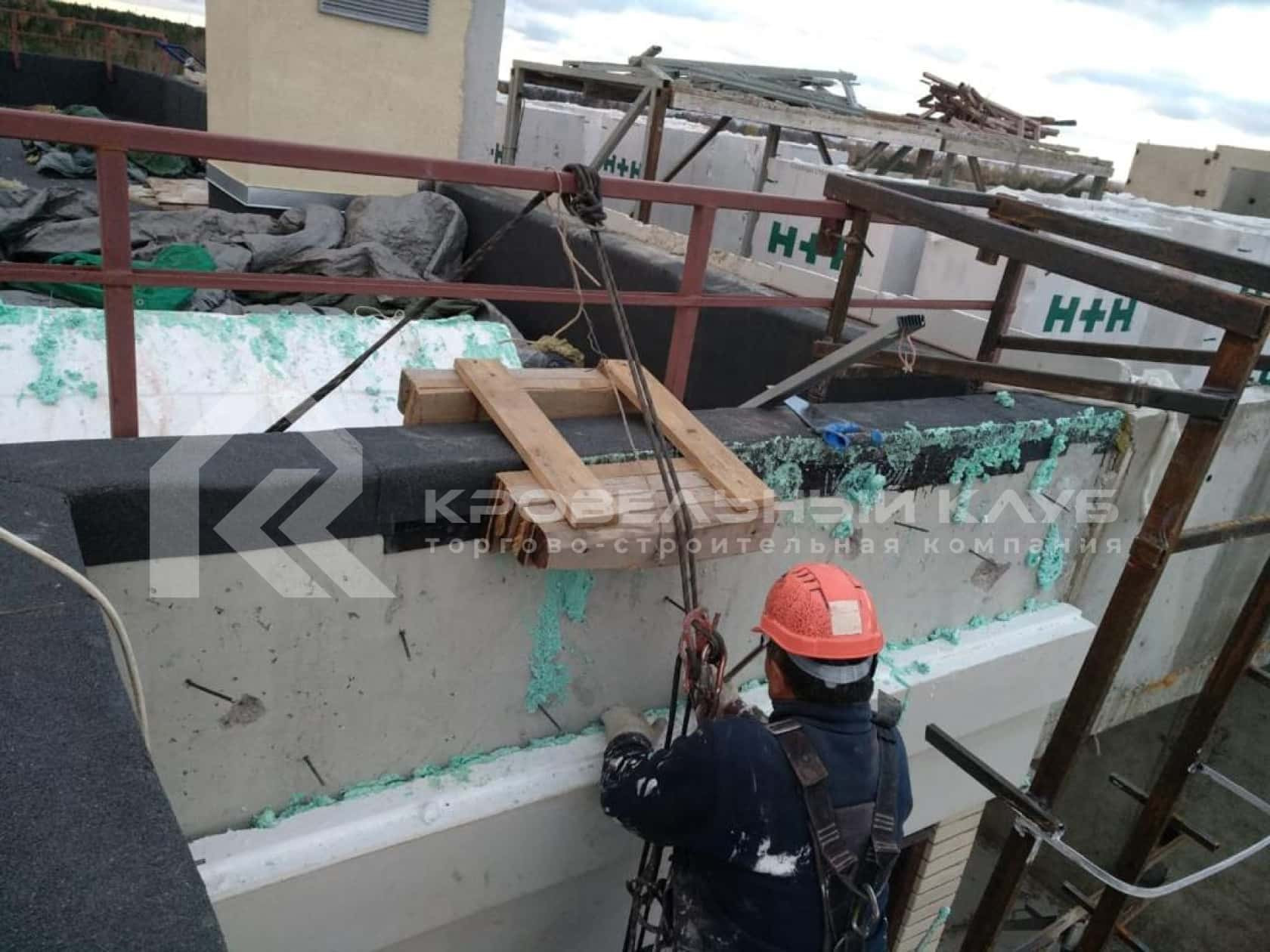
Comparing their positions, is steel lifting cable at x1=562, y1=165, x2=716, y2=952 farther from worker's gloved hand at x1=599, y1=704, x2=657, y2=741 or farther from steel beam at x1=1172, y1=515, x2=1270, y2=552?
steel beam at x1=1172, y1=515, x2=1270, y2=552

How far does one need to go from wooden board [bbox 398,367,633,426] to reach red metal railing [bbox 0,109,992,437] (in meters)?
0.27

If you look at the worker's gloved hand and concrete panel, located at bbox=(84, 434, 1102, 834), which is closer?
concrete panel, located at bbox=(84, 434, 1102, 834)

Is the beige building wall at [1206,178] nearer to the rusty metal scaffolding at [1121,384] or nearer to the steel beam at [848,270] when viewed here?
the rusty metal scaffolding at [1121,384]

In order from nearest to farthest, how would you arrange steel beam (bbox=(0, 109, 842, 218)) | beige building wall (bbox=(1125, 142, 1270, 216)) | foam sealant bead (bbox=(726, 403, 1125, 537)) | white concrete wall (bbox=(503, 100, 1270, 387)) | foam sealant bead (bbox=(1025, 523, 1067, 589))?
1. steel beam (bbox=(0, 109, 842, 218))
2. foam sealant bead (bbox=(726, 403, 1125, 537))
3. foam sealant bead (bbox=(1025, 523, 1067, 589))
4. white concrete wall (bbox=(503, 100, 1270, 387))
5. beige building wall (bbox=(1125, 142, 1270, 216))

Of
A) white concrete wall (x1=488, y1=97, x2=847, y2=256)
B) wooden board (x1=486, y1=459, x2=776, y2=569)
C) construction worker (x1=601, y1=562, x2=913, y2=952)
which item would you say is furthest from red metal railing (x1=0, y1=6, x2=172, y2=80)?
construction worker (x1=601, y1=562, x2=913, y2=952)

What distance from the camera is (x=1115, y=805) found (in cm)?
913

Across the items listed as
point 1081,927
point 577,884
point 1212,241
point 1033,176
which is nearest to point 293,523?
point 577,884

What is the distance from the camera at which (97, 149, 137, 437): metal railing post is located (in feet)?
7.75

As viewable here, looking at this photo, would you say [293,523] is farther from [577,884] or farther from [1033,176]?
[1033,176]

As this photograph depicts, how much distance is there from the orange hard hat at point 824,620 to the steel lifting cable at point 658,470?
0.88ft

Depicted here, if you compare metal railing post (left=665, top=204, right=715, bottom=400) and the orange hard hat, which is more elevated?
metal railing post (left=665, top=204, right=715, bottom=400)

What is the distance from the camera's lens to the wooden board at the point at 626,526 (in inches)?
102

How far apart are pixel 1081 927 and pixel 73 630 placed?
6759mm

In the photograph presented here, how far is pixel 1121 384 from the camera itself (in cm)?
320
